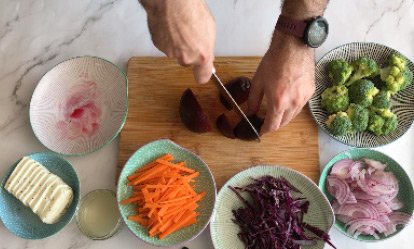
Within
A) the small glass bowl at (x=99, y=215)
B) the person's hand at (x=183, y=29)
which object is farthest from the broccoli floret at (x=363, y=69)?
the small glass bowl at (x=99, y=215)

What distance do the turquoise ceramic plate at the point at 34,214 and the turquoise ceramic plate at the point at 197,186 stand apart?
0.67 feet

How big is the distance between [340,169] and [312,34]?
22.1 inches

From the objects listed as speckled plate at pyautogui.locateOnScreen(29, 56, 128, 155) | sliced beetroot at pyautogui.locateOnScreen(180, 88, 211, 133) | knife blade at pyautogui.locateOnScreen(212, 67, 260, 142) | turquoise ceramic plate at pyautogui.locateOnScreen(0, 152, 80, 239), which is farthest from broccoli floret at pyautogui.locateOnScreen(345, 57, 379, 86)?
turquoise ceramic plate at pyautogui.locateOnScreen(0, 152, 80, 239)

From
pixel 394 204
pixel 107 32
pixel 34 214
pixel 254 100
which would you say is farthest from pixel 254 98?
pixel 34 214

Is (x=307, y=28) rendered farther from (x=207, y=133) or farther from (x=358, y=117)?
(x=207, y=133)

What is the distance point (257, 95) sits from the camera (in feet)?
5.64

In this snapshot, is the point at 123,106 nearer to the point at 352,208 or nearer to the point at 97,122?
the point at 97,122

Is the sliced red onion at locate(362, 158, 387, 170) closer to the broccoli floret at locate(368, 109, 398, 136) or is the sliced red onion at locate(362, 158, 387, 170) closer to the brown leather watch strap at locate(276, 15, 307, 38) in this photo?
the broccoli floret at locate(368, 109, 398, 136)

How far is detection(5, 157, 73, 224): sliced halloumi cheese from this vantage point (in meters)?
1.70

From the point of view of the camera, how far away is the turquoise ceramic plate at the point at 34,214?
1.74 m

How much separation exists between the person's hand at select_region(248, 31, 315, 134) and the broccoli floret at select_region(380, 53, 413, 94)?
44 cm

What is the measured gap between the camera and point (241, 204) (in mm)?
1795

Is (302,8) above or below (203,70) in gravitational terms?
above

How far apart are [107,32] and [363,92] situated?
1.18m
